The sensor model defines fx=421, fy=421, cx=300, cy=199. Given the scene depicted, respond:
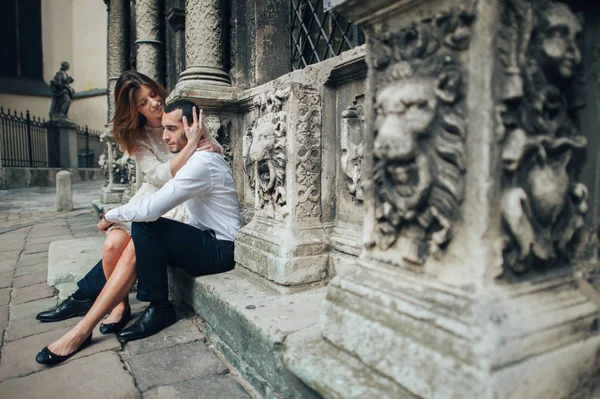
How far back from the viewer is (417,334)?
1.10 metres

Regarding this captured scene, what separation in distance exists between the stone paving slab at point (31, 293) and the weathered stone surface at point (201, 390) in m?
1.74

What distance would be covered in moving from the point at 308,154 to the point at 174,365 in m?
1.19

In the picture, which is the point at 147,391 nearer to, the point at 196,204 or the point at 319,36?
the point at 196,204

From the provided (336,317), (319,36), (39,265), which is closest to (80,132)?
(39,265)

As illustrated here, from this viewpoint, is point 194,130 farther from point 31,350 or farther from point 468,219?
point 468,219

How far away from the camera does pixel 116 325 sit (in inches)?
90.9

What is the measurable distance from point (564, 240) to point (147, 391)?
1.61 metres

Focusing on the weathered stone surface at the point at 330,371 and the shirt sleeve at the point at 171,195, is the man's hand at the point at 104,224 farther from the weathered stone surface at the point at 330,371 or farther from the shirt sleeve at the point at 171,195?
the weathered stone surface at the point at 330,371

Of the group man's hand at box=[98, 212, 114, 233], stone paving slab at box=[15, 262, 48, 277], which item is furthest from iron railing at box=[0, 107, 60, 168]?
man's hand at box=[98, 212, 114, 233]

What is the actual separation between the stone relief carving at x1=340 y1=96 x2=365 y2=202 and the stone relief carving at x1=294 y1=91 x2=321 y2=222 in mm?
151

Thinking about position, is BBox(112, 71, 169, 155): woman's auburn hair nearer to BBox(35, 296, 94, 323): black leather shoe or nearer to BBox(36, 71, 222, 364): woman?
BBox(36, 71, 222, 364): woman

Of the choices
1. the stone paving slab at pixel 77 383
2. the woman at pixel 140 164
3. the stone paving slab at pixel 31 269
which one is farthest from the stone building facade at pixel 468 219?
the stone paving slab at pixel 31 269

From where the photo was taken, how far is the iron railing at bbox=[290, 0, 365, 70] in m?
2.70

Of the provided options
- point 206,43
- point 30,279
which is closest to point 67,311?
point 30,279
